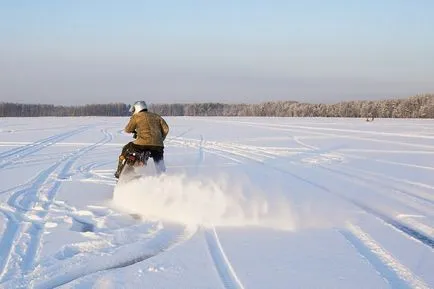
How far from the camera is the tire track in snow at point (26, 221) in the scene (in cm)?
490

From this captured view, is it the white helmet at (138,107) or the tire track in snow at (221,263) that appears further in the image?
the white helmet at (138,107)

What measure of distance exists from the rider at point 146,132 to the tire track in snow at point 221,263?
289 centimetres

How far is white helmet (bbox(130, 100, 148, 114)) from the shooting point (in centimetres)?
905

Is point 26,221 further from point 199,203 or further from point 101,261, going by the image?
point 199,203

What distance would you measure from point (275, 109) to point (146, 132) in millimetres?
123020

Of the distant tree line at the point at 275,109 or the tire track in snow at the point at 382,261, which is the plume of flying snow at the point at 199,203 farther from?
the distant tree line at the point at 275,109

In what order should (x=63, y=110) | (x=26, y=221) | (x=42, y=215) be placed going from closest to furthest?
(x=26, y=221) → (x=42, y=215) → (x=63, y=110)

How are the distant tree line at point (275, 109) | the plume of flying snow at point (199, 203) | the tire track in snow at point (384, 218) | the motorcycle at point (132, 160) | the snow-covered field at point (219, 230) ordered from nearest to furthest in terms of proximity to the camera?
1. the snow-covered field at point (219, 230)
2. the tire track in snow at point (384, 218)
3. the plume of flying snow at point (199, 203)
4. the motorcycle at point (132, 160)
5. the distant tree line at point (275, 109)

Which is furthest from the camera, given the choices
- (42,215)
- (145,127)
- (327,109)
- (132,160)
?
(327,109)

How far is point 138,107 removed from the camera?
9070 mm

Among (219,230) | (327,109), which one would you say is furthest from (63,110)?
(219,230)

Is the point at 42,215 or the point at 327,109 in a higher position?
the point at 327,109

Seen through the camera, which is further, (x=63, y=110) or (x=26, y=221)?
(x=63, y=110)

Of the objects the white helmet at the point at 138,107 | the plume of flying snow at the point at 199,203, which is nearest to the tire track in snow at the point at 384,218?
the plume of flying snow at the point at 199,203
